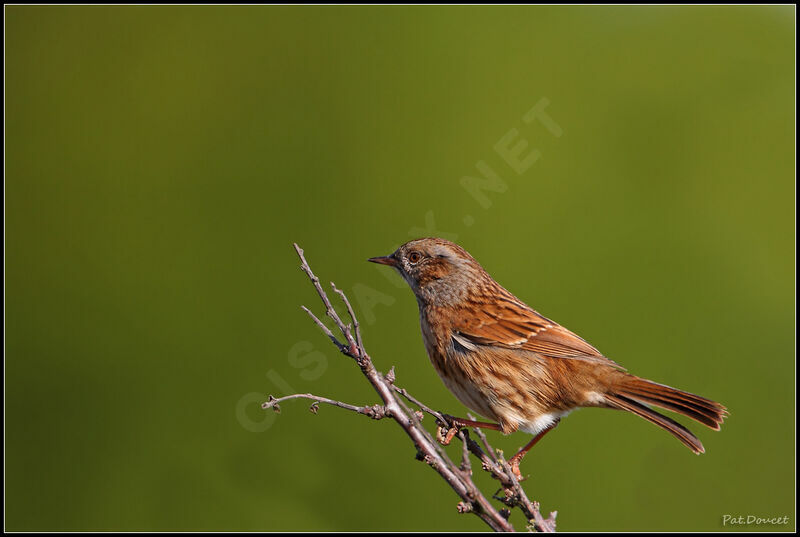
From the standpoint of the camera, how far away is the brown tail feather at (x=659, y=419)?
3371 mm

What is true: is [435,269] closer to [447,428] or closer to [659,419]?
[447,428]

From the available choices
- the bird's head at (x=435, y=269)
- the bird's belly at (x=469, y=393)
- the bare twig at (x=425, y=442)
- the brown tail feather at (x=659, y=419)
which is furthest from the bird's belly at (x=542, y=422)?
the bare twig at (x=425, y=442)

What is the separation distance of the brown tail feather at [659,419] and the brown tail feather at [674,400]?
0.04 meters

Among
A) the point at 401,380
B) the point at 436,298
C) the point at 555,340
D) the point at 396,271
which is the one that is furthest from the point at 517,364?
the point at 401,380

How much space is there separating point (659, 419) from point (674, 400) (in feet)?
0.39

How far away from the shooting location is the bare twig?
2.43 metres

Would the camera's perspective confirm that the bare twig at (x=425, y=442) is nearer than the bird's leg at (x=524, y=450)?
Yes

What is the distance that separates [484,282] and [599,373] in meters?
0.95

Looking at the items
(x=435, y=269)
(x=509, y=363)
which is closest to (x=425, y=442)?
(x=509, y=363)

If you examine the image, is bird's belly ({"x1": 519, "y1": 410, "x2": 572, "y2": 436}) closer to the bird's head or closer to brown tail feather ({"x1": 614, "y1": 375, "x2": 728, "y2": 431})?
brown tail feather ({"x1": 614, "y1": 375, "x2": 728, "y2": 431})

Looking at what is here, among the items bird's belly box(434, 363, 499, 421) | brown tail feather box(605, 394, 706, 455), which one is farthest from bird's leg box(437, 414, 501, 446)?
brown tail feather box(605, 394, 706, 455)

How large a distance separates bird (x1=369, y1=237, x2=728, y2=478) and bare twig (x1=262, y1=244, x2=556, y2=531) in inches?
31.2

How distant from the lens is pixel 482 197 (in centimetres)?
574

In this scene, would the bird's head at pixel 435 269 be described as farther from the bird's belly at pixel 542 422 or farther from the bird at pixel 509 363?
the bird's belly at pixel 542 422
